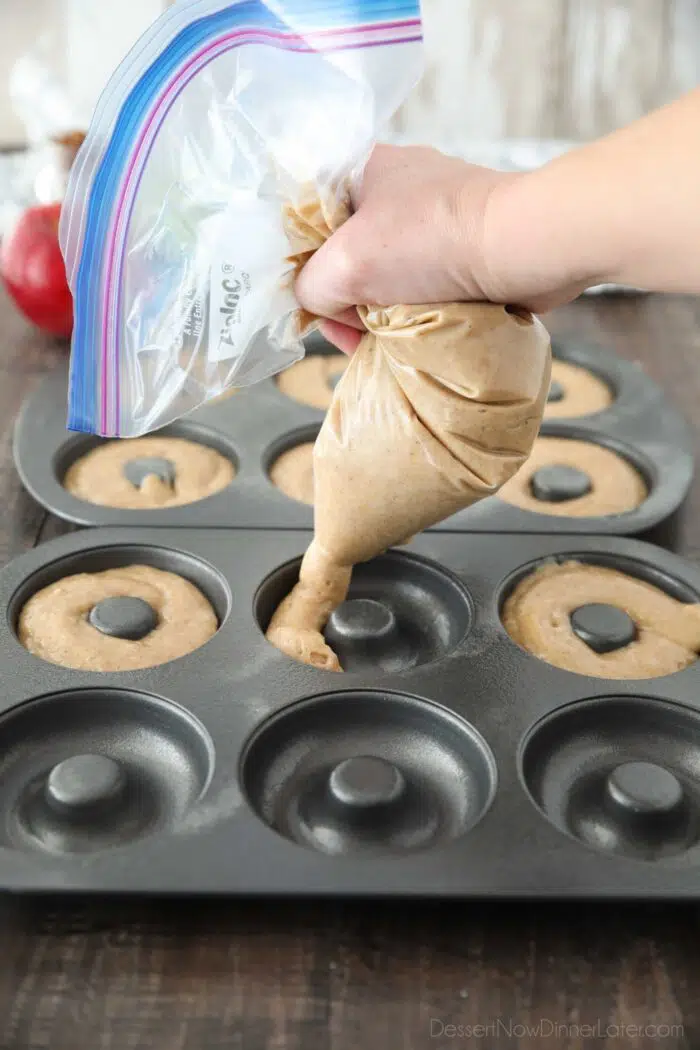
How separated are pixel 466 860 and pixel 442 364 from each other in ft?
1.41

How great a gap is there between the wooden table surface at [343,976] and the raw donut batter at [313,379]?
98 centimetres

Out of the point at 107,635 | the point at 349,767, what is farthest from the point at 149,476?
the point at 349,767

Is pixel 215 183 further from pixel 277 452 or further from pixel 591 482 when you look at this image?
pixel 591 482

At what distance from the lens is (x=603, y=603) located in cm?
142

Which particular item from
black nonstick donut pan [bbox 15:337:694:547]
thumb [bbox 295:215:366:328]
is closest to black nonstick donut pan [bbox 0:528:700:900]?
black nonstick donut pan [bbox 15:337:694:547]

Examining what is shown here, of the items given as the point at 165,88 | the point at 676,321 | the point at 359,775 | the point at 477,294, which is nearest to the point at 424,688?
the point at 359,775

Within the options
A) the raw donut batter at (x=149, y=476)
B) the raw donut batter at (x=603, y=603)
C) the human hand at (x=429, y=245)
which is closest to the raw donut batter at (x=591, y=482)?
the raw donut batter at (x=603, y=603)

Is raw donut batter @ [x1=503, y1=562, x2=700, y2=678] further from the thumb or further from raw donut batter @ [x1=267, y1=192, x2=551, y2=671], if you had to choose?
the thumb

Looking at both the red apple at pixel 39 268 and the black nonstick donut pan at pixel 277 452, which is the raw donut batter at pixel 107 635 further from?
the red apple at pixel 39 268

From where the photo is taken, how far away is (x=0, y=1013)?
896 millimetres

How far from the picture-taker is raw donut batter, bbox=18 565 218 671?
4.25 feet

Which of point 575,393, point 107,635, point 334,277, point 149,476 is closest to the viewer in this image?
point 334,277

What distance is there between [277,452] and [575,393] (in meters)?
0.53

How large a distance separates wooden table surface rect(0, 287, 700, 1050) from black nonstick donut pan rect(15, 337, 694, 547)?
1.99 feet
